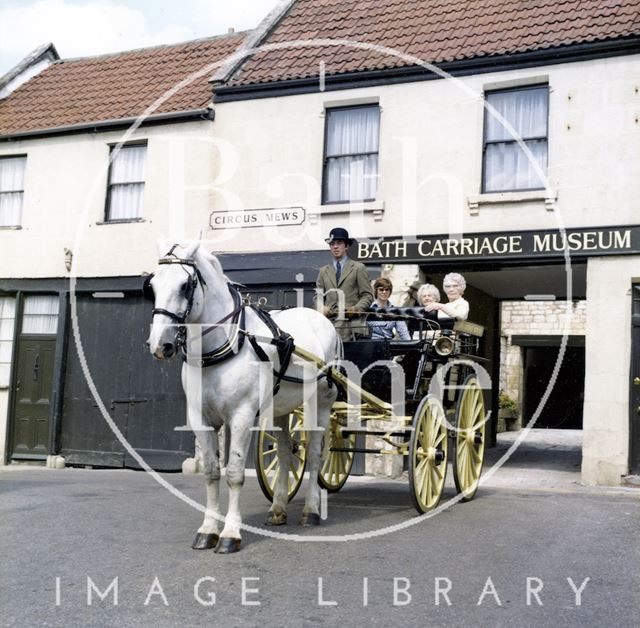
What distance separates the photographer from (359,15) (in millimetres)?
14102

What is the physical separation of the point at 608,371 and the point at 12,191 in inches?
446

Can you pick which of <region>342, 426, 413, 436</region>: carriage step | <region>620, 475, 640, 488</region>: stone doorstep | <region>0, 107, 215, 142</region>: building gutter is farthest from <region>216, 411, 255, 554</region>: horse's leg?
<region>0, 107, 215, 142</region>: building gutter

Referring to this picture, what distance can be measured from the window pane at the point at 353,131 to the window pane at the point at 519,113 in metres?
1.83

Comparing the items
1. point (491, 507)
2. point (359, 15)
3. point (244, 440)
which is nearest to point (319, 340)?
point (244, 440)

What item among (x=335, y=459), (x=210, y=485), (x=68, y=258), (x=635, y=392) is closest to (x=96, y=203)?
(x=68, y=258)

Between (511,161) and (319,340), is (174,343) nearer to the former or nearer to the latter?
(319,340)

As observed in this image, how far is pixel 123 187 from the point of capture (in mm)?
14453

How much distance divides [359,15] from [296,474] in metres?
9.25

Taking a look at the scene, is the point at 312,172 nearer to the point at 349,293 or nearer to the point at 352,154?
the point at 352,154

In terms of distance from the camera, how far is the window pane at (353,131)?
12.7 meters

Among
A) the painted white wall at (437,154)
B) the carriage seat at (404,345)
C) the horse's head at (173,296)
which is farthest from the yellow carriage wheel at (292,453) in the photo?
the painted white wall at (437,154)

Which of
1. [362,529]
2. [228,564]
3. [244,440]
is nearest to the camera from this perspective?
[228,564]

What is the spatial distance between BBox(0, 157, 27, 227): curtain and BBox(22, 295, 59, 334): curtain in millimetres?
1578

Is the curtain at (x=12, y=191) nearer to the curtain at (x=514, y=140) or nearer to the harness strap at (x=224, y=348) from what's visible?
the curtain at (x=514, y=140)
